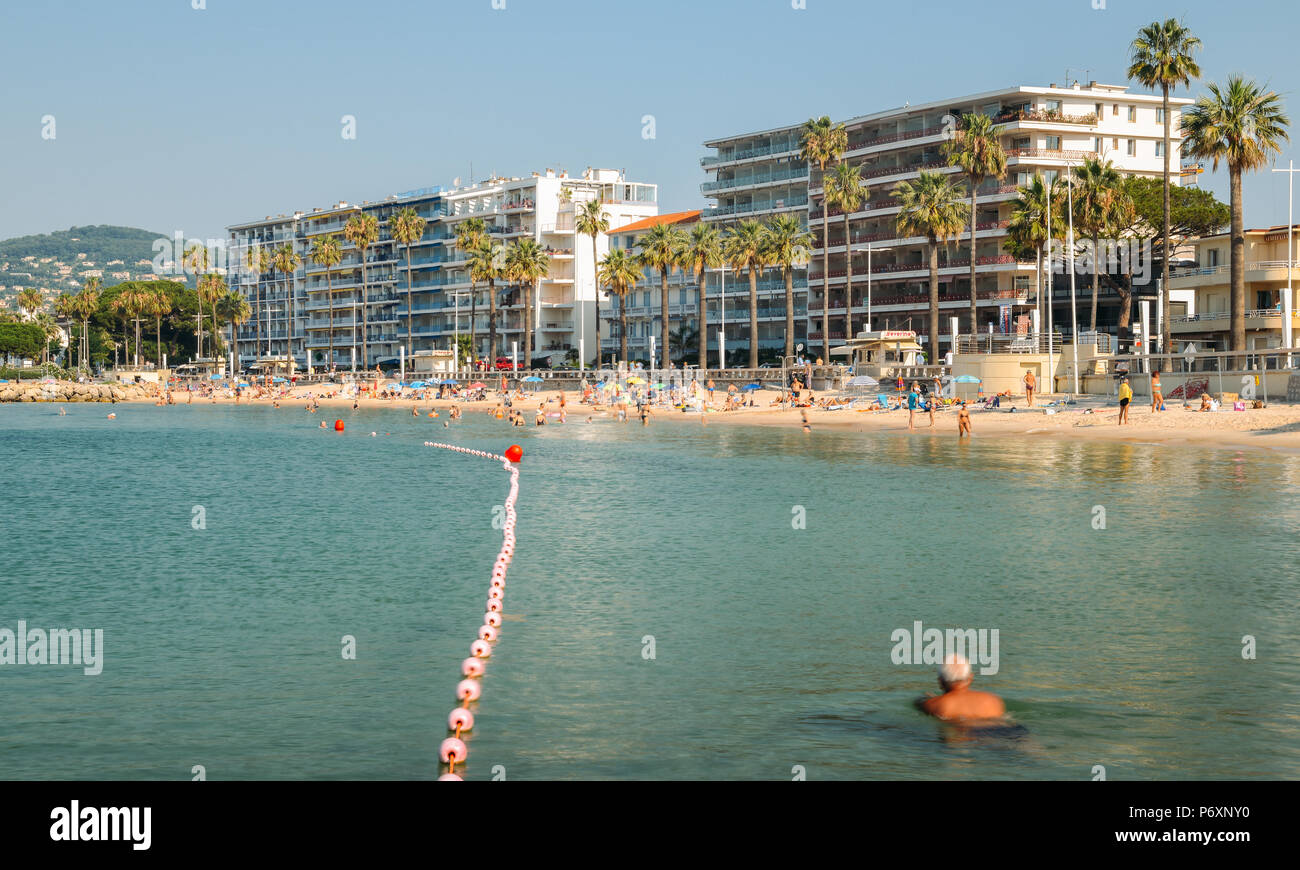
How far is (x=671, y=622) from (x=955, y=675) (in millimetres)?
5609

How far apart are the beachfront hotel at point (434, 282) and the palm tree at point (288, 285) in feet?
1.38

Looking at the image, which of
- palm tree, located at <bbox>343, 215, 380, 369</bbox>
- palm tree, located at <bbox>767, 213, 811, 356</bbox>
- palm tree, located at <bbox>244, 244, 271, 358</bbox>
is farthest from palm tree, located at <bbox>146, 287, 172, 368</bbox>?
palm tree, located at <bbox>767, 213, 811, 356</bbox>

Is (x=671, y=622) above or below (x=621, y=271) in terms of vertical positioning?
below

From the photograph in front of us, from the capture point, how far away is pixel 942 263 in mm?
93750

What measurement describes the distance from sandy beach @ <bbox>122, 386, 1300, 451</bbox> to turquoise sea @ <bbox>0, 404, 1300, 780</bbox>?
684 cm

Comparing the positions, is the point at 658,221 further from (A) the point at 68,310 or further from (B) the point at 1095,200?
(A) the point at 68,310

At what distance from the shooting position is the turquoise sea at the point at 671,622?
1126cm

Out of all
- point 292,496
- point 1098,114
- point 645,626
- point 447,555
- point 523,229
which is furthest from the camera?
point 523,229

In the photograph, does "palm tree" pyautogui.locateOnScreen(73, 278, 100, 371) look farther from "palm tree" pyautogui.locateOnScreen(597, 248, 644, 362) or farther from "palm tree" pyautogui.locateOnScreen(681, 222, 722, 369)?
"palm tree" pyautogui.locateOnScreen(681, 222, 722, 369)

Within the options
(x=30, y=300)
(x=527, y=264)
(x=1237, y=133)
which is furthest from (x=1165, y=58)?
(x=30, y=300)

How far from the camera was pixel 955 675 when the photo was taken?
474 inches
